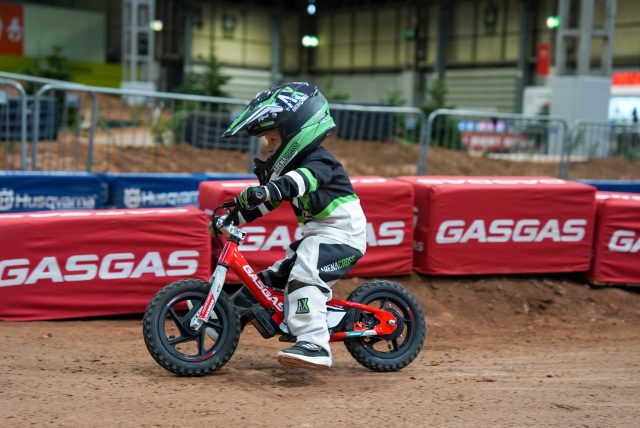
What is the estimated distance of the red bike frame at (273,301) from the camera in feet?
17.6

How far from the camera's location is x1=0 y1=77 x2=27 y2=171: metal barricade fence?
33.2 feet

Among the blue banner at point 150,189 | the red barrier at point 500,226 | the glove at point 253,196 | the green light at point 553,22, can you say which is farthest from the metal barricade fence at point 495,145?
the green light at point 553,22

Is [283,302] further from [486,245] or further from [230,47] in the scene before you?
[230,47]

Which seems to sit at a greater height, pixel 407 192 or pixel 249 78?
pixel 249 78

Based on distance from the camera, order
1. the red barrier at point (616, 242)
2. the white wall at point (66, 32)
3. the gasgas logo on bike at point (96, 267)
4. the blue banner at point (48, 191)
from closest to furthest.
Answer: the gasgas logo on bike at point (96, 267), the red barrier at point (616, 242), the blue banner at point (48, 191), the white wall at point (66, 32)

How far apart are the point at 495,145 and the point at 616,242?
6.41 meters

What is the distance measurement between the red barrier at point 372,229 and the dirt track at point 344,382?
0.45 meters

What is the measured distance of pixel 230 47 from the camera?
42594mm

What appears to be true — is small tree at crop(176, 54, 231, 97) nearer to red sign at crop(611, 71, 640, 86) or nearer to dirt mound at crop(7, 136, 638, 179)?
red sign at crop(611, 71, 640, 86)

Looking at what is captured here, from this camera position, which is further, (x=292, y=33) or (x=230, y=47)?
(x=292, y=33)

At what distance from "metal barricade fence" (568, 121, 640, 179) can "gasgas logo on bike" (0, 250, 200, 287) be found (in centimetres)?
844

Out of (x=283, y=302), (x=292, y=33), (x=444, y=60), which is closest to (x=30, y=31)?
(x=292, y=33)

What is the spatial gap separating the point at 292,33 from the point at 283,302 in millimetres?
41723

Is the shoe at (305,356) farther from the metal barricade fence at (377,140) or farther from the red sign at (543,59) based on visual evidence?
the red sign at (543,59)
